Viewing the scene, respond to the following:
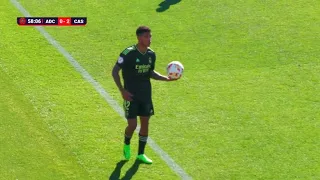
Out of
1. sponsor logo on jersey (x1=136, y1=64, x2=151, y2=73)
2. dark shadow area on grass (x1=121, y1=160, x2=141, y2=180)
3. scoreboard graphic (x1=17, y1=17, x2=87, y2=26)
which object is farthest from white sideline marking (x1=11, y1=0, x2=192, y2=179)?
sponsor logo on jersey (x1=136, y1=64, x2=151, y2=73)

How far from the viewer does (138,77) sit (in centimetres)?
1091

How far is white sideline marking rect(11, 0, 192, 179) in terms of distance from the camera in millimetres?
11242

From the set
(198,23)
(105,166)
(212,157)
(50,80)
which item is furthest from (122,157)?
(198,23)

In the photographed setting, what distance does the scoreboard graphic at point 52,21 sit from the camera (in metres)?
16.9

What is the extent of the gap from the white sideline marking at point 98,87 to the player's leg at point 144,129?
377 mm

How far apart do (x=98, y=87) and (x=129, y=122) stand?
3018mm

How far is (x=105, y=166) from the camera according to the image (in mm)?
11172

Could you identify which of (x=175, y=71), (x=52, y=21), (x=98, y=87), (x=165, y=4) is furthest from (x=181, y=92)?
(x=165, y=4)

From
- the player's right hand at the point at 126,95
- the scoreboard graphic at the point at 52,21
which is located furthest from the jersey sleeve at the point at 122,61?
the scoreboard graphic at the point at 52,21

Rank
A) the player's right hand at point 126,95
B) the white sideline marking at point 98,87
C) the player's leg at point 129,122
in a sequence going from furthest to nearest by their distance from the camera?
1. the white sideline marking at point 98,87
2. the player's leg at point 129,122
3. the player's right hand at point 126,95

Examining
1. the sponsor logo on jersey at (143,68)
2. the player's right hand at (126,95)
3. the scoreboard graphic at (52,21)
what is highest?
the sponsor logo on jersey at (143,68)

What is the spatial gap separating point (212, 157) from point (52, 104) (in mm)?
3453

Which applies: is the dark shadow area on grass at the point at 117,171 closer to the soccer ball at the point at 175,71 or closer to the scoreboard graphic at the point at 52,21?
the soccer ball at the point at 175,71

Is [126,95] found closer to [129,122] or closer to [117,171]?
[129,122]
